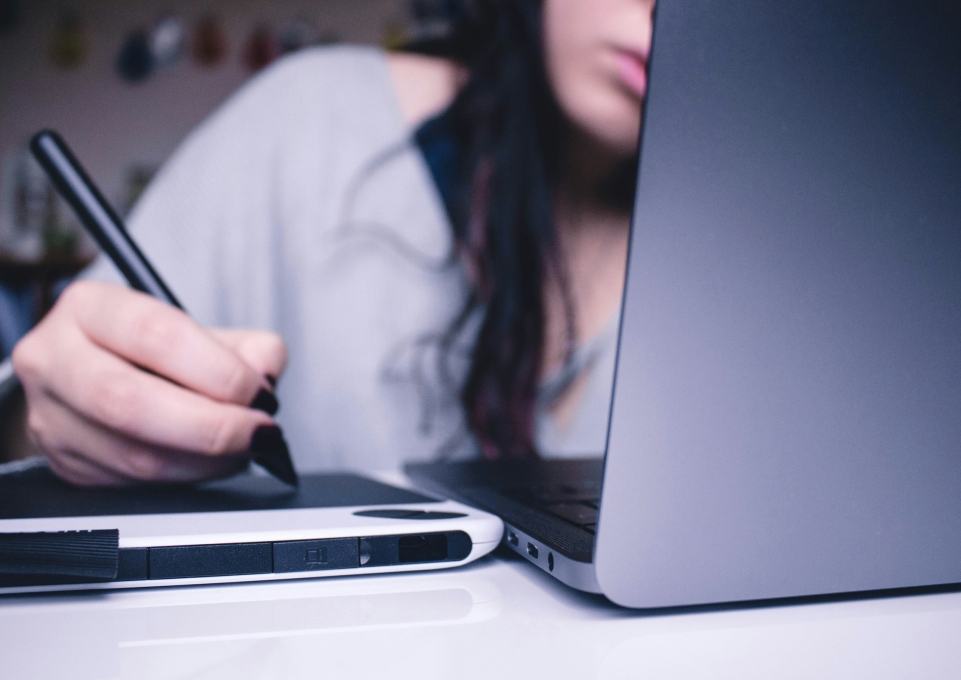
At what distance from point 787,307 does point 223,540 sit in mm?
198

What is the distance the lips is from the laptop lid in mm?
481

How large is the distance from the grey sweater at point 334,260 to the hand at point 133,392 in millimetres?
425

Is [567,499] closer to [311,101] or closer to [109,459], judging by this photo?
[109,459]

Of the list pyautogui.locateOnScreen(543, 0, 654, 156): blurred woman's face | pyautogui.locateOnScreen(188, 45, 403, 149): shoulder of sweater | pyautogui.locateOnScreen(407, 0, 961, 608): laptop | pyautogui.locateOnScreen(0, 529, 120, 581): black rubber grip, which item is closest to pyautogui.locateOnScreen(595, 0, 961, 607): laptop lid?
pyautogui.locateOnScreen(407, 0, 961, 608): laptop

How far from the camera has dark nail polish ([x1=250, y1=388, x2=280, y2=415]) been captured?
356 millimetres

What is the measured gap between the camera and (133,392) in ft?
1.11

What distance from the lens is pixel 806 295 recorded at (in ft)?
0.69

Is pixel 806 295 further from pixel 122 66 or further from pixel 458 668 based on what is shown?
pixel 122 66

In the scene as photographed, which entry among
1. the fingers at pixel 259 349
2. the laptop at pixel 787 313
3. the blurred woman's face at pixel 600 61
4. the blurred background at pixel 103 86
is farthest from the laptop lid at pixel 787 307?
the blurred background at pixel 103 86

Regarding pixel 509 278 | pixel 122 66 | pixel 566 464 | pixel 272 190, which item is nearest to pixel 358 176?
pixel 272 190

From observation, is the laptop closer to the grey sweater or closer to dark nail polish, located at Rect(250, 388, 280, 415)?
dark nail polish, located at Rect(250, 388, 280, 415)

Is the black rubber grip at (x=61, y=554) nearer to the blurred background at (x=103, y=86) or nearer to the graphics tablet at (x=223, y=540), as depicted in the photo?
the graphics tablet at (x=223, y=540)

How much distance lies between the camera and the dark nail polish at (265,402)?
36 cm

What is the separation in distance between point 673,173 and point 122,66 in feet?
8.86
